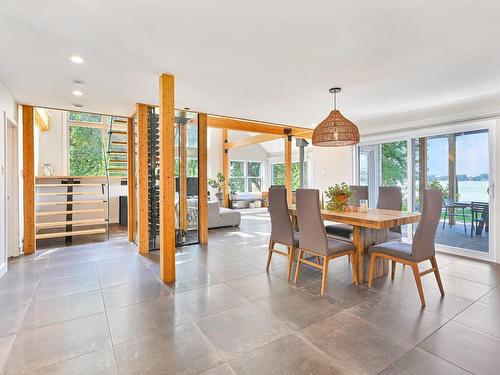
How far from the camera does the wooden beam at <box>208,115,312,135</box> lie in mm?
6505

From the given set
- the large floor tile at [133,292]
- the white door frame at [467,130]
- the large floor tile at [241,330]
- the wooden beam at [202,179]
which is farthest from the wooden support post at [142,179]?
the white door frame at [467,130]

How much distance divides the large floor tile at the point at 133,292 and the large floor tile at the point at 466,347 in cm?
237

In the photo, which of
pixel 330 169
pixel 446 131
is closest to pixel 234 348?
pixel 446 131

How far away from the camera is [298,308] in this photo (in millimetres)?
2471

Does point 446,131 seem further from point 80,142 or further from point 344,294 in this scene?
point 80,142

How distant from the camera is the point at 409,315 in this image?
2.32m

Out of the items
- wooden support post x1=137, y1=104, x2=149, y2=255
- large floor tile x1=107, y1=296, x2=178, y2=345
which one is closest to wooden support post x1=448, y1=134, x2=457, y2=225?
large floor tile x1=107, y1=296, x2=178, y2=345

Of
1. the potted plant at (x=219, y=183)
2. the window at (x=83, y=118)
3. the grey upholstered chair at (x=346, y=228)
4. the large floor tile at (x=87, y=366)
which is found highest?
the window at (x=83, y=118)

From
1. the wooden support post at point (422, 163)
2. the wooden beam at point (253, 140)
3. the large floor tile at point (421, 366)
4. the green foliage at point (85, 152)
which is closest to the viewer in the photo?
the large floor tile at point (421, 366)

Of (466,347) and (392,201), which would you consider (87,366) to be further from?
(392,201)

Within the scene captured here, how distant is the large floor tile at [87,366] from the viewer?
1.66 metres

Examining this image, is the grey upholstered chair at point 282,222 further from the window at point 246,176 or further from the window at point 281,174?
the window at point 246,176

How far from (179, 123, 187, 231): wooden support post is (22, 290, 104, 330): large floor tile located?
224 cm

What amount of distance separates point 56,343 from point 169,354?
2.82 feet
